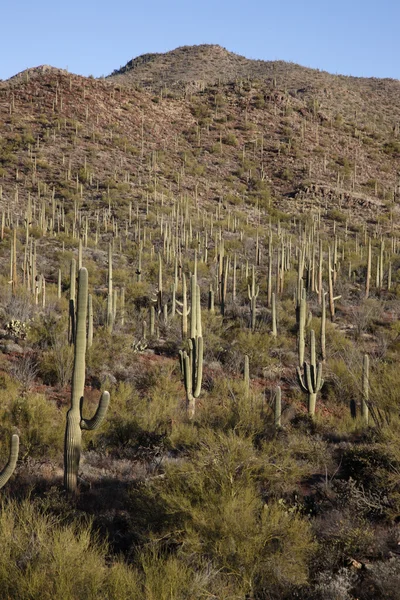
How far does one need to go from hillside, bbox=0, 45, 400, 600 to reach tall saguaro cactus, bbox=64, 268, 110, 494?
0.02 meters

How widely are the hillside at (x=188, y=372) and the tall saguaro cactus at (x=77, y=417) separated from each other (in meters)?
0.02

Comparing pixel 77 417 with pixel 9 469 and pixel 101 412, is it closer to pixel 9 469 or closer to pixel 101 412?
pixel 101 412

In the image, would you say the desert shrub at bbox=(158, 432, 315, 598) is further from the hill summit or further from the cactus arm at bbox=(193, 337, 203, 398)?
the hill summit

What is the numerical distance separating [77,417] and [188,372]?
3629mm

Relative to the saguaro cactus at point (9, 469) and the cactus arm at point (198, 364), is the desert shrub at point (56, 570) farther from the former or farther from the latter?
the cactus arm at point (198, 364)

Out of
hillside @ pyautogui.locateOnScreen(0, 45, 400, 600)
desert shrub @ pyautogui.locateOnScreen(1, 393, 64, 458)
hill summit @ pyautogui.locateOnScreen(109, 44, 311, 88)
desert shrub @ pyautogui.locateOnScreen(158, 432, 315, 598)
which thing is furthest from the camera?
hill summit @ pyautogui.locateOnScreen(109, 44, 311, 88)

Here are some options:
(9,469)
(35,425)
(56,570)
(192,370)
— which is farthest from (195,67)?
(56,570)

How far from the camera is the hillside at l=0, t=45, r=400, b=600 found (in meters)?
5.34

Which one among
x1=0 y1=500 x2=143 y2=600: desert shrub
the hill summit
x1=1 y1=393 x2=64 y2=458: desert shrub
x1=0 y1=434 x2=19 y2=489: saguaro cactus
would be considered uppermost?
the hill summit

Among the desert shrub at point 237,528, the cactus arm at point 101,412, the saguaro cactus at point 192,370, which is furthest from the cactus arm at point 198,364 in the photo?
the desert shrub at point 237,528

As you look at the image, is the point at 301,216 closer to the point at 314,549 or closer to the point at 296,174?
the point at 296,174

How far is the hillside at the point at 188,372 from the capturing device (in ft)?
17.5

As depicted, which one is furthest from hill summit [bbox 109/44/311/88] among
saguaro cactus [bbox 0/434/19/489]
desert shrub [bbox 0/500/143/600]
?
desert shrub [bbox 0/500/143/600]

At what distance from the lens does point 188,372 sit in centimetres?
1056
